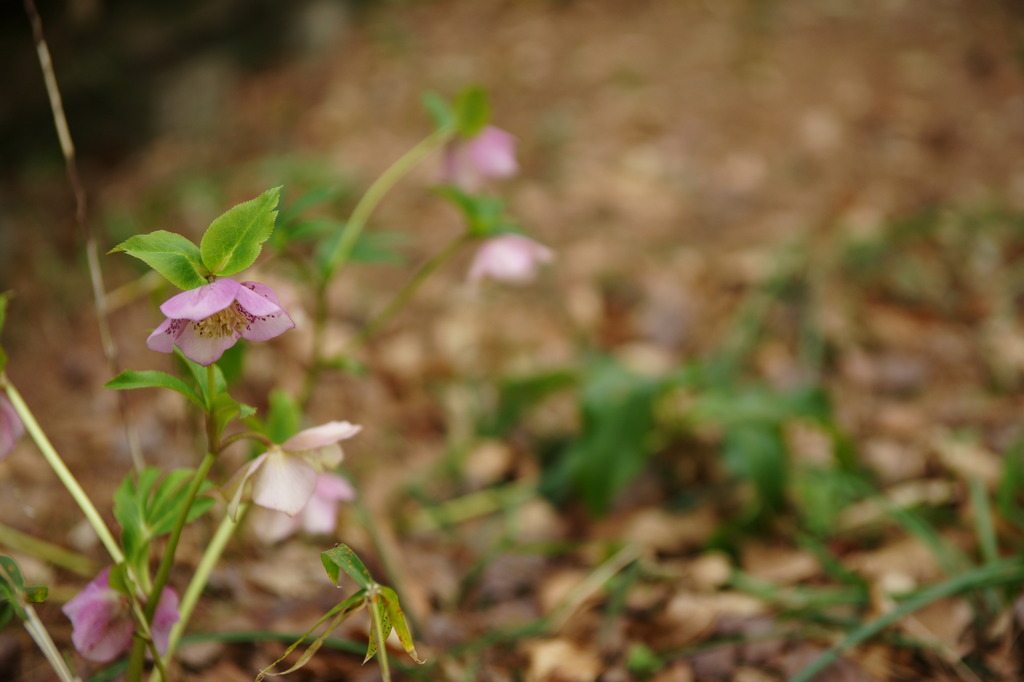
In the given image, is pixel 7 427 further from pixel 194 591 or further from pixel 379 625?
pixel 379 625

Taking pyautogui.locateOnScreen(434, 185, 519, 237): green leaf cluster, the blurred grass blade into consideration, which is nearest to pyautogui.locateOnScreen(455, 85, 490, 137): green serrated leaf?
pyautogui.locateOnScreen(434, 185, 519, 237): green leaf cluster

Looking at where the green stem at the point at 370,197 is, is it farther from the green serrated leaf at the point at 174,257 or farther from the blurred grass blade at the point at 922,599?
the blurred grass blade at the point at 922,599

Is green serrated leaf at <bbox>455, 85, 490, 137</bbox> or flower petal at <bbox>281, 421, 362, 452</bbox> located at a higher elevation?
green serrated leaf at <bbox>455, 85, 490, 137</bbox>

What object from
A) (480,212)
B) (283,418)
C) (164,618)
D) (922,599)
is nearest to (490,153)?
(480,212)

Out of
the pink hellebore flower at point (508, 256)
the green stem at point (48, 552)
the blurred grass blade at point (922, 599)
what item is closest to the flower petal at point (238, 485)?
the pink hellebore flower at point (508, 256)

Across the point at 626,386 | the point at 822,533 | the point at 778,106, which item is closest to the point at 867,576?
the point at 822,533

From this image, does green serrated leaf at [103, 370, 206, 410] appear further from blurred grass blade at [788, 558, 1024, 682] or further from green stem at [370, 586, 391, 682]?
blurred grass blade at [788, 558, 1024, 682]
